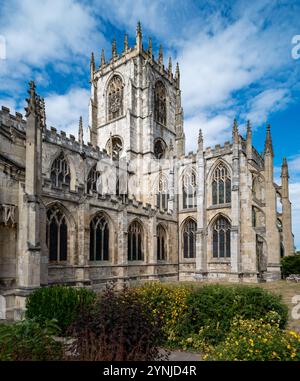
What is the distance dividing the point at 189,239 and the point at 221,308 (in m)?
21.0

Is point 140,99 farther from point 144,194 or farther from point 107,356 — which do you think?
point 107,356

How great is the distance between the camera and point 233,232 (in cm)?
2472

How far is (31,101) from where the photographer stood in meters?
11.9

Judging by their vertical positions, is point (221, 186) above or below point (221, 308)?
above

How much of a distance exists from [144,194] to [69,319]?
79.9 ft

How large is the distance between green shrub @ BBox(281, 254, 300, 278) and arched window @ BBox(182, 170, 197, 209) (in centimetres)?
932

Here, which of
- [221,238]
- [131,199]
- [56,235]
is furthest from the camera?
[221,238]

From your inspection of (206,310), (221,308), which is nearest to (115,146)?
(206,310)

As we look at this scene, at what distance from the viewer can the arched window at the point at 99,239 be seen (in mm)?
19828

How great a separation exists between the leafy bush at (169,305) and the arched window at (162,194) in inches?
892

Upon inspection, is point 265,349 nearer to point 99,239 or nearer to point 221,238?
point 99,239

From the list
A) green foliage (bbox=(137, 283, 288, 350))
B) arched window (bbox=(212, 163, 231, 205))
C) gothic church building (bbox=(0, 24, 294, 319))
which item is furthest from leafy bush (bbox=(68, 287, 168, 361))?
arched window (bbox=(212, 163, 231, 205))

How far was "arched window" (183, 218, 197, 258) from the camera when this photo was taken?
93.4 ft
